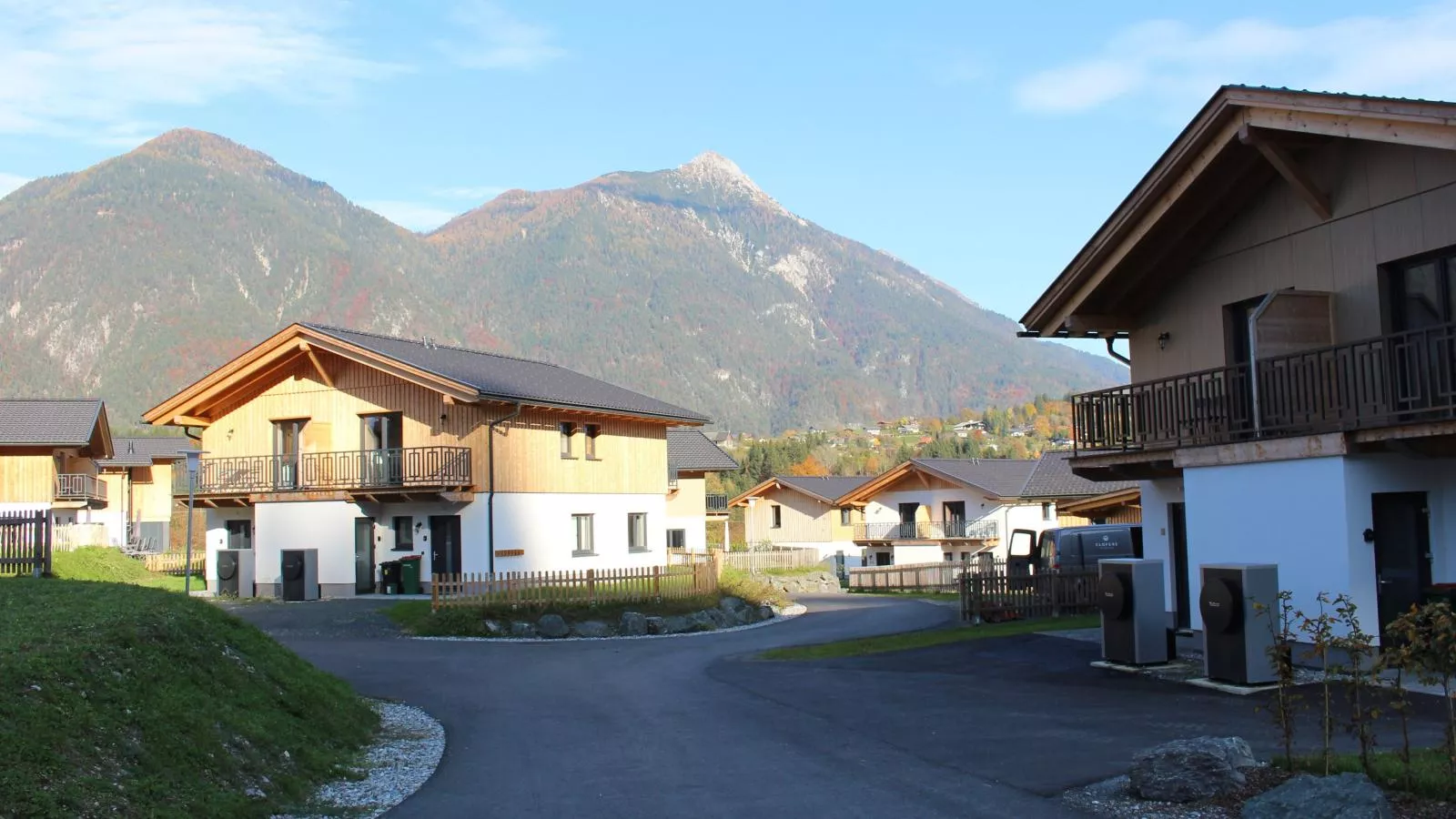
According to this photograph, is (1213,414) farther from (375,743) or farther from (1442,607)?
(375,743)

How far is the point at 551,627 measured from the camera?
27.8 metres

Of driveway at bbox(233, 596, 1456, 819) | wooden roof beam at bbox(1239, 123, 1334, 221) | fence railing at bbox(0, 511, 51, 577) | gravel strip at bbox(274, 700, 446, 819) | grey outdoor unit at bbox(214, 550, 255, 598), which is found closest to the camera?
gravel strip at bbox(274, 700, 446, 819)

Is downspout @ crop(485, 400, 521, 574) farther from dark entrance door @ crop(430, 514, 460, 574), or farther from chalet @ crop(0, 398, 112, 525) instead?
chalet @ crop(0, 398, 112, 525)

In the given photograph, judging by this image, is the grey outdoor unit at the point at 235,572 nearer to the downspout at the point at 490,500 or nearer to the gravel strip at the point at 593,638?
the downspout at the point at 490,500

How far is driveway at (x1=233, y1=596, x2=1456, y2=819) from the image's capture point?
33.0ft

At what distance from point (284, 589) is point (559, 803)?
28049mm

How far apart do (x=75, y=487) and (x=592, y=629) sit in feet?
127

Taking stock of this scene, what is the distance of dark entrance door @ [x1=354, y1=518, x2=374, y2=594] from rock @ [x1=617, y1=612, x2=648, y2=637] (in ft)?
36.9

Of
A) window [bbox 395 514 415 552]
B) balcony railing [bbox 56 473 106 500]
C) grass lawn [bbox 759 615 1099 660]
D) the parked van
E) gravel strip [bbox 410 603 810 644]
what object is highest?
balcony railing [bbox 56 473 106 500]

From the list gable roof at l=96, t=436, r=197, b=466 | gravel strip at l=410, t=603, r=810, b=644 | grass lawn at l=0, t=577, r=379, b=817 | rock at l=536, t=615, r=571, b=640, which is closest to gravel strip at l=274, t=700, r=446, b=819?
grass lawn at l=0, t=577, r=379, b=817

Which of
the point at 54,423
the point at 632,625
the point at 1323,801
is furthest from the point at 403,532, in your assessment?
the point at 1323,801

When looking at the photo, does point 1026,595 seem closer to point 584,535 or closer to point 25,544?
point 584,535

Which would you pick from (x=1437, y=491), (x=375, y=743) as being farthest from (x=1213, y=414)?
(x=375, y=743)

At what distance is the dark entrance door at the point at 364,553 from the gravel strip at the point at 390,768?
21.9 metres
